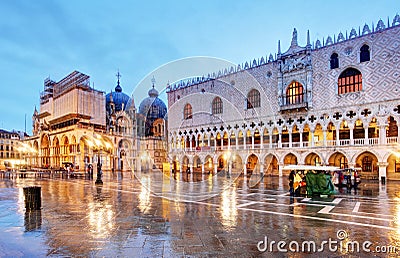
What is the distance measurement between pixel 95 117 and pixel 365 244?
57.3 metres

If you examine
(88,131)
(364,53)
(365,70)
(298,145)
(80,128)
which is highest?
(364,53)

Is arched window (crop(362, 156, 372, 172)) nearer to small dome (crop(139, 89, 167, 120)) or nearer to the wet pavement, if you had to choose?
the wet pavement

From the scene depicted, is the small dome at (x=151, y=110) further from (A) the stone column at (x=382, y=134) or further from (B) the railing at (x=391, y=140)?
(B) the railing at (x=391, y=140)

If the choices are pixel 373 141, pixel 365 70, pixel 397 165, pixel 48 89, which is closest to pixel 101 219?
pixel 373 141

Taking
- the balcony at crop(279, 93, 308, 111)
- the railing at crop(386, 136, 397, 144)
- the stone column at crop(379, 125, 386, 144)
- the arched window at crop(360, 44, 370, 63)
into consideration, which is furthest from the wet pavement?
the balcony at crop(279, 93, 308, 111)

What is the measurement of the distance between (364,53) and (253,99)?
1444 centimetres

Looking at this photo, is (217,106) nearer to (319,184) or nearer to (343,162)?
(343,162)

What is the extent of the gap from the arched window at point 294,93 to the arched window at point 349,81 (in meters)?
4.55

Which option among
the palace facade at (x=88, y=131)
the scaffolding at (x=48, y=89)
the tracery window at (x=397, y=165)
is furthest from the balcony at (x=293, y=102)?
the scaffolding at (x=48, y=89)

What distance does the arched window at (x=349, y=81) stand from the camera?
30.4 meters

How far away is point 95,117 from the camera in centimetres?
5794

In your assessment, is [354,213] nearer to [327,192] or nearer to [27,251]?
[327,192]

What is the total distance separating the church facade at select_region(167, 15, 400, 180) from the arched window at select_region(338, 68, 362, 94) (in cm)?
10

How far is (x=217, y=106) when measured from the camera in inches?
1721
